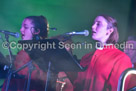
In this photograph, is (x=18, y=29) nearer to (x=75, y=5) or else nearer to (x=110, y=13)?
(x=75, y=5)

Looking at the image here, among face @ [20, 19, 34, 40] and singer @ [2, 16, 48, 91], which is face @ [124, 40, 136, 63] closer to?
singer @ [2, 16, 48, 91]

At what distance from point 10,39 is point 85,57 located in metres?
0.90

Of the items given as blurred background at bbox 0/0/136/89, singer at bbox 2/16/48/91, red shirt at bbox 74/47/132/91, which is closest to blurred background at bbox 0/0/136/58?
blurred background at bbox 0/0/136/89

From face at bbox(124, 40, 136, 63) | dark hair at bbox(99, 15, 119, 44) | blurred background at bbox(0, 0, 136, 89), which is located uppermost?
blurred background at bbox(0, 0, 136, 89)

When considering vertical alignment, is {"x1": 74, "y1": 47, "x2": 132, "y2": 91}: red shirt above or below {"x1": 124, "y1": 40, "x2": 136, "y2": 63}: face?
below

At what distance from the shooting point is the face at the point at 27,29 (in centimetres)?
193

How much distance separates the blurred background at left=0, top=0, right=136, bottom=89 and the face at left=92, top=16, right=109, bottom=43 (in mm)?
173

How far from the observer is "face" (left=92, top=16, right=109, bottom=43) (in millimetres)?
1830

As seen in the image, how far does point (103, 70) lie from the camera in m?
1.70

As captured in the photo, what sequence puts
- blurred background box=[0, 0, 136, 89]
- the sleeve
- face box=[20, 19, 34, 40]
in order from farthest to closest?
blurred background box=[0, 0, 136, 89], face box=[20, 19, 34, 40], the sleeve

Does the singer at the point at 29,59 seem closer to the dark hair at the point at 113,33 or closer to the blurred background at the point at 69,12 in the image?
the blurred background at the point at 69,12

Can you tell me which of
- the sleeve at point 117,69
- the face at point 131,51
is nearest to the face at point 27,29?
the sleeve at point 117,69

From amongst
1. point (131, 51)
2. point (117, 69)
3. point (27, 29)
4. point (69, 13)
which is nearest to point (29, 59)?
point (27, 29)

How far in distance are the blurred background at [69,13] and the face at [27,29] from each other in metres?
0.11
